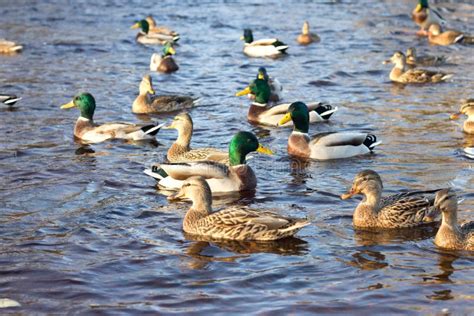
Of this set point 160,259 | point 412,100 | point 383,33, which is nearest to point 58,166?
point 160,259

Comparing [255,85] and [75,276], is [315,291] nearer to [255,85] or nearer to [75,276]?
[75,276]

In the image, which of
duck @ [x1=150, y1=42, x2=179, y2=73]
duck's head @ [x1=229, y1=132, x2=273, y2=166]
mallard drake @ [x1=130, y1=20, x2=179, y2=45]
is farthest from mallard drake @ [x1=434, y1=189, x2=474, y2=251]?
mallard drake @ [x1=130, y1=20, x2=179, y2=45]

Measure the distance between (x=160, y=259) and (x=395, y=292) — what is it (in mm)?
2343

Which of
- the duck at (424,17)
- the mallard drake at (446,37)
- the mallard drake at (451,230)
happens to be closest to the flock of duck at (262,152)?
the mallard drake at (451,230)

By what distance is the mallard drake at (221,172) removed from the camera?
12.2 metres

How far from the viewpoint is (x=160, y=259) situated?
9.81 meters

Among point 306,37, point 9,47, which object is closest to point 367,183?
point 9,47

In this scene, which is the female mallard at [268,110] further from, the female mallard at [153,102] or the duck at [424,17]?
the duck at [424,17]

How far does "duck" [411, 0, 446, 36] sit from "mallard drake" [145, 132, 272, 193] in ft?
49.9

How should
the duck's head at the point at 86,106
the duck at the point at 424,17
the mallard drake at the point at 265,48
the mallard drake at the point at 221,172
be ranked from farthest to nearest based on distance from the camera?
the duck at the point at 424,17
the mallard drake at the point at 265,48
the duck's head at the point at 86,106
the mallard drake at the point at 221,172

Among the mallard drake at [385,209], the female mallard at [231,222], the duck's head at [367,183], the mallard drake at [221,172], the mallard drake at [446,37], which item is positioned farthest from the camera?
the mallard drake at [446,37]

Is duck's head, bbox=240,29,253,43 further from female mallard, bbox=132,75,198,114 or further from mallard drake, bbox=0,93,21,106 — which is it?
mallard drake, bbox=0,93,21,106

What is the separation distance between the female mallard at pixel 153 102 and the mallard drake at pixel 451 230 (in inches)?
337

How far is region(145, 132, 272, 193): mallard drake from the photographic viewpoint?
1217cm
